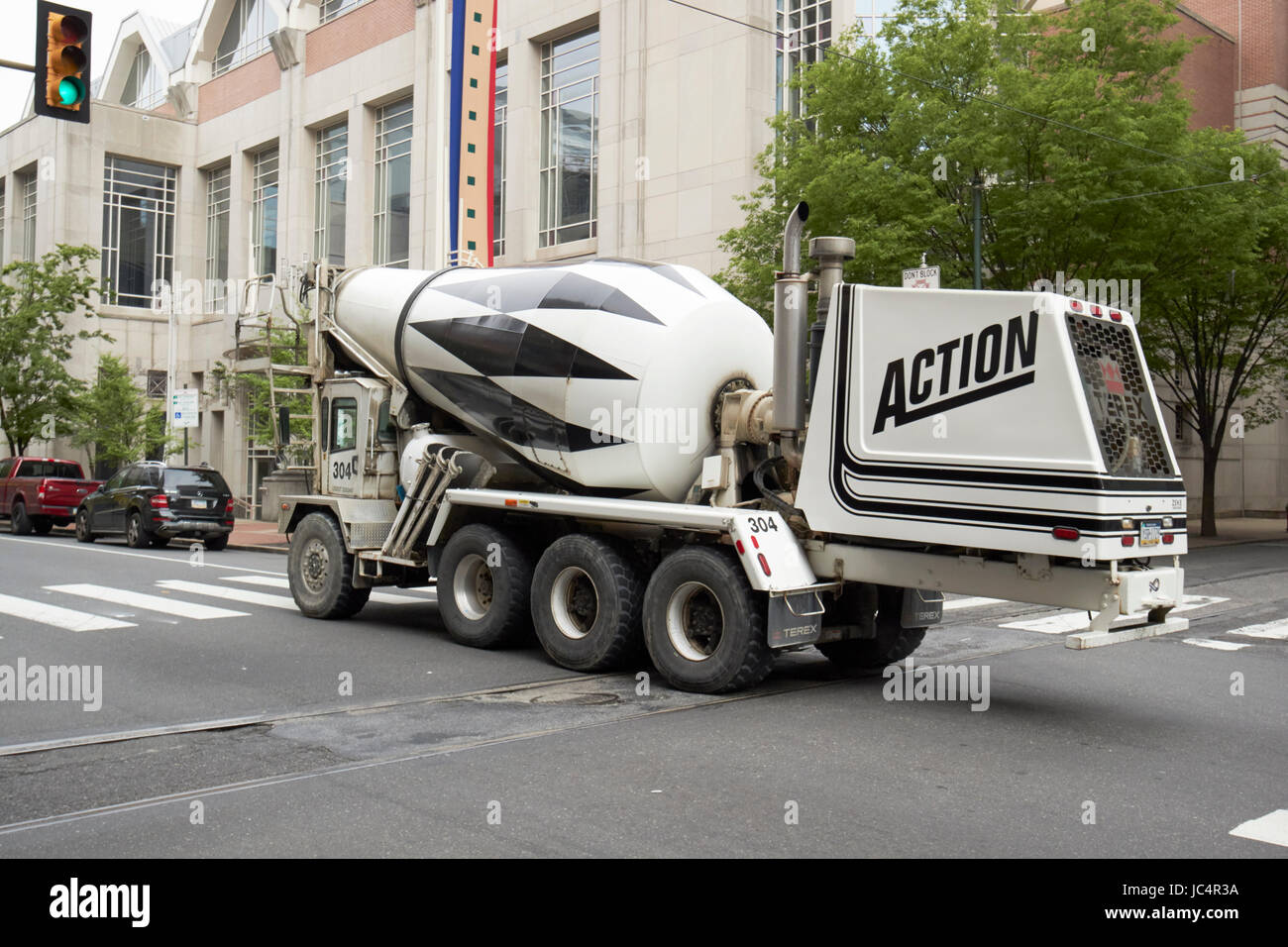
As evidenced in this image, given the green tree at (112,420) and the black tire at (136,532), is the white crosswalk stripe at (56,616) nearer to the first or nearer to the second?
the black tire at (136,532)

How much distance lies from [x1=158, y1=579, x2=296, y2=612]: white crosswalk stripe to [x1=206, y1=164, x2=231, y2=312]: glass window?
31.2 meters

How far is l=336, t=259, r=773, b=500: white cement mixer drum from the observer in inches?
366

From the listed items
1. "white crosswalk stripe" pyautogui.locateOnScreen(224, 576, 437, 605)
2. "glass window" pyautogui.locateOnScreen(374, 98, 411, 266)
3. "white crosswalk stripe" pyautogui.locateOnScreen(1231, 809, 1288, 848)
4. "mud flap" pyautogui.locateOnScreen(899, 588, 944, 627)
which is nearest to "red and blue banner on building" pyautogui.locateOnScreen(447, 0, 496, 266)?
"glass window" pyautogui.locateOnScreen(374, 98, 411, 266)

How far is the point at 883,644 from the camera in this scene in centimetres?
955

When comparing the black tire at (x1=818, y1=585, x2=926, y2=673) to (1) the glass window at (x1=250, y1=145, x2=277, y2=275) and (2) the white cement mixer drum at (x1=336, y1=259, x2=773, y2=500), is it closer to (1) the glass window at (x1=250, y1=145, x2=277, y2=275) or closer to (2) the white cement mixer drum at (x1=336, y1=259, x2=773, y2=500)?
(2) the white cement mixer drum at (x1=336, y1=259, x2=773, y2=500)

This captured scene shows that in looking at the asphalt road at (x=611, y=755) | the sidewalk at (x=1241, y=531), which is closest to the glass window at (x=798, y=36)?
the sidewalk at (x=1241, y=531)

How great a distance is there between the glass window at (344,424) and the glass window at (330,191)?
2725 cm

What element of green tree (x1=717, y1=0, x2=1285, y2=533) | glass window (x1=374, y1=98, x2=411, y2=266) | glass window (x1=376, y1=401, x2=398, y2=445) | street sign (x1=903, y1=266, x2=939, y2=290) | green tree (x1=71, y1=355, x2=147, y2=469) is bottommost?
glass window (x1=376, y1=401, x2=398, y2=445)

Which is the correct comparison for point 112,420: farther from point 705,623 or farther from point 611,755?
point 611,755

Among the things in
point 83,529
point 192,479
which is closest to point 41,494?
point 83,529

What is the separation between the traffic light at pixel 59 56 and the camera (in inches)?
450

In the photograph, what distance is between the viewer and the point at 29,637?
36.6ft

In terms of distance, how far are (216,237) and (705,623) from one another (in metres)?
42.1
